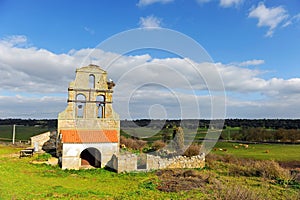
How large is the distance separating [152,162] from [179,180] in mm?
3499

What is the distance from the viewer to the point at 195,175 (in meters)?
14.1

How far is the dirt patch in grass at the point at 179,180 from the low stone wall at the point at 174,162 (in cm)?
78

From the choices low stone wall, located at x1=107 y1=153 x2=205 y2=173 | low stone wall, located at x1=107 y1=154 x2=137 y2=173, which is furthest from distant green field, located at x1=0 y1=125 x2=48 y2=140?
low stone wall, located at x1=107 y1=154 x2=137 y2=173

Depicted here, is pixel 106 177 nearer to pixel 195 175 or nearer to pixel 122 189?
pixel 122 189

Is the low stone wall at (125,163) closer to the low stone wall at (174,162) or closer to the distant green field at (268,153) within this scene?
the low stone wall at (174,162)

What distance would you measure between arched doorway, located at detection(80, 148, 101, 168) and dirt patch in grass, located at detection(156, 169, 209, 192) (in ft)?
14.2

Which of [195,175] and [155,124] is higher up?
[155,124]

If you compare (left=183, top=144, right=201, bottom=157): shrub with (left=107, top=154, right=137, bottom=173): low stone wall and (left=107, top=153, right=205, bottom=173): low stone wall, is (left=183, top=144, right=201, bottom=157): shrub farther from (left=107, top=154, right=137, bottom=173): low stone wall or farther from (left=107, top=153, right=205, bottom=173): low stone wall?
(left=107, top=154, right=137, bottom=173): low stone wall

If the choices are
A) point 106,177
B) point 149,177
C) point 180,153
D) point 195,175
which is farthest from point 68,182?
point 180,153

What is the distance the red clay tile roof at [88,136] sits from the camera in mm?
16375

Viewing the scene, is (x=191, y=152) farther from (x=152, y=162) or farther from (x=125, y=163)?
(x=125, y=163)

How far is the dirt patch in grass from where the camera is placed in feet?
37.5

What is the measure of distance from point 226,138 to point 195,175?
3795 cm

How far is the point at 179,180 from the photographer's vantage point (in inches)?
510
